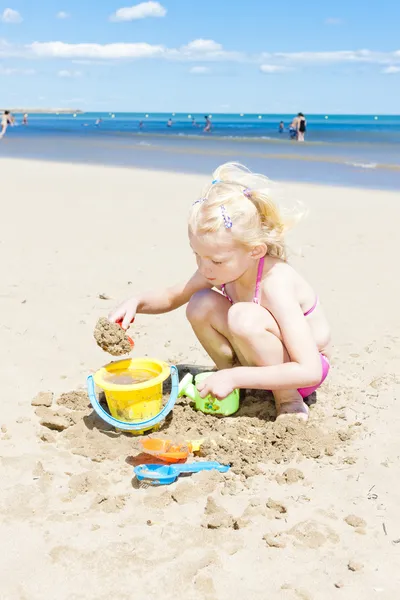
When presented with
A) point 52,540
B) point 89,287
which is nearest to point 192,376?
point 52,540

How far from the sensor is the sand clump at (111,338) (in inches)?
111

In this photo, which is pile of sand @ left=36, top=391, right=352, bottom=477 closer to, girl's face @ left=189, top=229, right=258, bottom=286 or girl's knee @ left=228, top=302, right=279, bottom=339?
girl's knee @ left=228, top=302, right=279, bottom=339

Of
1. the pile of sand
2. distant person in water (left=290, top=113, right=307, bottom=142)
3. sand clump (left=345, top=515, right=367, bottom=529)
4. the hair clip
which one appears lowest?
sand clump (left=345, top=515, right=367, bottom=529)

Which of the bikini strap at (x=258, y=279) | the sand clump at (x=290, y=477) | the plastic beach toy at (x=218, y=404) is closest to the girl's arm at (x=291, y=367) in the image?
the bikini strap at (x=258, y=279)

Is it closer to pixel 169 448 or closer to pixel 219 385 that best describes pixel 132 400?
pixel 169 448

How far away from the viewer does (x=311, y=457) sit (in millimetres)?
2625

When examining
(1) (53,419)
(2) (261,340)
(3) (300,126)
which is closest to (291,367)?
(2) (261,340)

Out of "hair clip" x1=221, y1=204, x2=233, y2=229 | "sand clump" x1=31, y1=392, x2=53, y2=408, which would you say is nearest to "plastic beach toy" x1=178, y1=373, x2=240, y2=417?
"sand clump" x1=31, y1=392, x2=53, y2=408

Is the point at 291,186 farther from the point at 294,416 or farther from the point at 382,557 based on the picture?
the point at 382,557

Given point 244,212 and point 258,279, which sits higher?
point 244,212

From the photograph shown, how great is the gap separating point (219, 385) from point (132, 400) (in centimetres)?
38

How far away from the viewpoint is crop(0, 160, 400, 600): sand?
1.94 meters

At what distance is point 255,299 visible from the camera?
283 cm

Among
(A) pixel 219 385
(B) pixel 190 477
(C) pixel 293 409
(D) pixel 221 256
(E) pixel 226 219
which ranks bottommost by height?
(B) pixel 190 477
